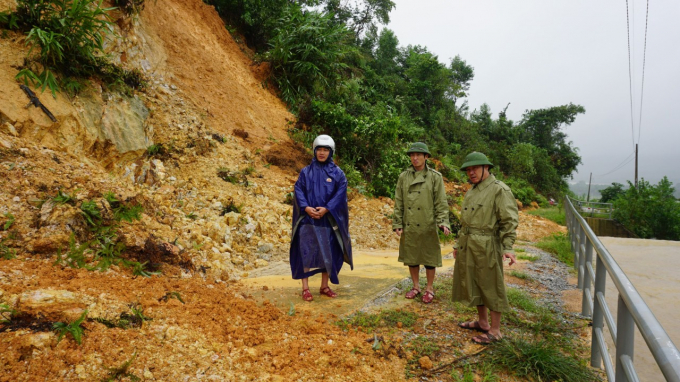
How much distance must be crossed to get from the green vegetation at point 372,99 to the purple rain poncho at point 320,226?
5626mm

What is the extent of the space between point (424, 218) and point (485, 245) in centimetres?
99

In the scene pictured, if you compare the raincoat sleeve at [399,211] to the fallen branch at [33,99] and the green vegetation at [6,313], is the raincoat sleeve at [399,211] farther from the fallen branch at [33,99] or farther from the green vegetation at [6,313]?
the fallen branch at [33,99]

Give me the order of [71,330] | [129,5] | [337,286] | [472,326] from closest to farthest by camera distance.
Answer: [71,330]
[472,326]
[337,286]
[129,5]

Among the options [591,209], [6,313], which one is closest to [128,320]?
[6,313]

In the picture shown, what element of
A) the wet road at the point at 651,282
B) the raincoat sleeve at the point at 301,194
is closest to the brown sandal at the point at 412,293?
the raincoat sleeve at the point at 301,194

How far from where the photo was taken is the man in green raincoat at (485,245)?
297cm

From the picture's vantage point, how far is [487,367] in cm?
263

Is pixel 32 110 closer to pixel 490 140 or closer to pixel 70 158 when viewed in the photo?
pixel 70 158

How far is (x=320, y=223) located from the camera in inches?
158

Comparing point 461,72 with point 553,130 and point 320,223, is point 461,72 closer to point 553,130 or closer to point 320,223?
point 553,130

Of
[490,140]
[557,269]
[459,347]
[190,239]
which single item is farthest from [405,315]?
[490,140]

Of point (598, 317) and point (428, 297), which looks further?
point (428, 297)

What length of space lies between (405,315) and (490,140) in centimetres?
2661

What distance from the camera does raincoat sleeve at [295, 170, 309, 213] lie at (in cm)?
400
